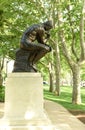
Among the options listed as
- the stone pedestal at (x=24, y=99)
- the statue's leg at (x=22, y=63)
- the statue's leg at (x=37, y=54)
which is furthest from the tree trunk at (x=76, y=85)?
the stone pedestal at (x=24, y=99)

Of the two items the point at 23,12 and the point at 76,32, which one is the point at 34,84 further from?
the point at 23,12

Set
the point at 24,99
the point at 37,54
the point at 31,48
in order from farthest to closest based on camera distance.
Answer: the point at 37,54, the point at 31,48, the point at 24,99

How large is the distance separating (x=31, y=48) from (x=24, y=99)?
5.35 ft

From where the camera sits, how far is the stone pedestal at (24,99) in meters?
10.9

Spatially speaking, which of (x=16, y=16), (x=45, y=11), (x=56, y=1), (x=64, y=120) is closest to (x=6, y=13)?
(x=16, y=16)

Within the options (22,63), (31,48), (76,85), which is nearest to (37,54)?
(31,48)

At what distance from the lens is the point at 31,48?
37.6 ft

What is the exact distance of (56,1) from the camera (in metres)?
21.7

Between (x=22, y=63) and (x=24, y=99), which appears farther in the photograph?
(x=22, y=63)

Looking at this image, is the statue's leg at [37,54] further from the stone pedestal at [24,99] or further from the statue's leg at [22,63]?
the stone pedestal at [24,99]

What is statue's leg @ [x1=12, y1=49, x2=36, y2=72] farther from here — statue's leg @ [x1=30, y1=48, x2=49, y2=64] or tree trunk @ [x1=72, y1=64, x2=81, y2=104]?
tree trunk @ [x1=72, y1=64, x2=81, y2=104]

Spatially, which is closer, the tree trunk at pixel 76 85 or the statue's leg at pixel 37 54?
the statue's leg at pixel 37 54

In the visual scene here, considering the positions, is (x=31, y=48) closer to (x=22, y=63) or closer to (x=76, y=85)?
(x=22, y=63)

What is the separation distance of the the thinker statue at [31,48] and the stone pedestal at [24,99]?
53cm
